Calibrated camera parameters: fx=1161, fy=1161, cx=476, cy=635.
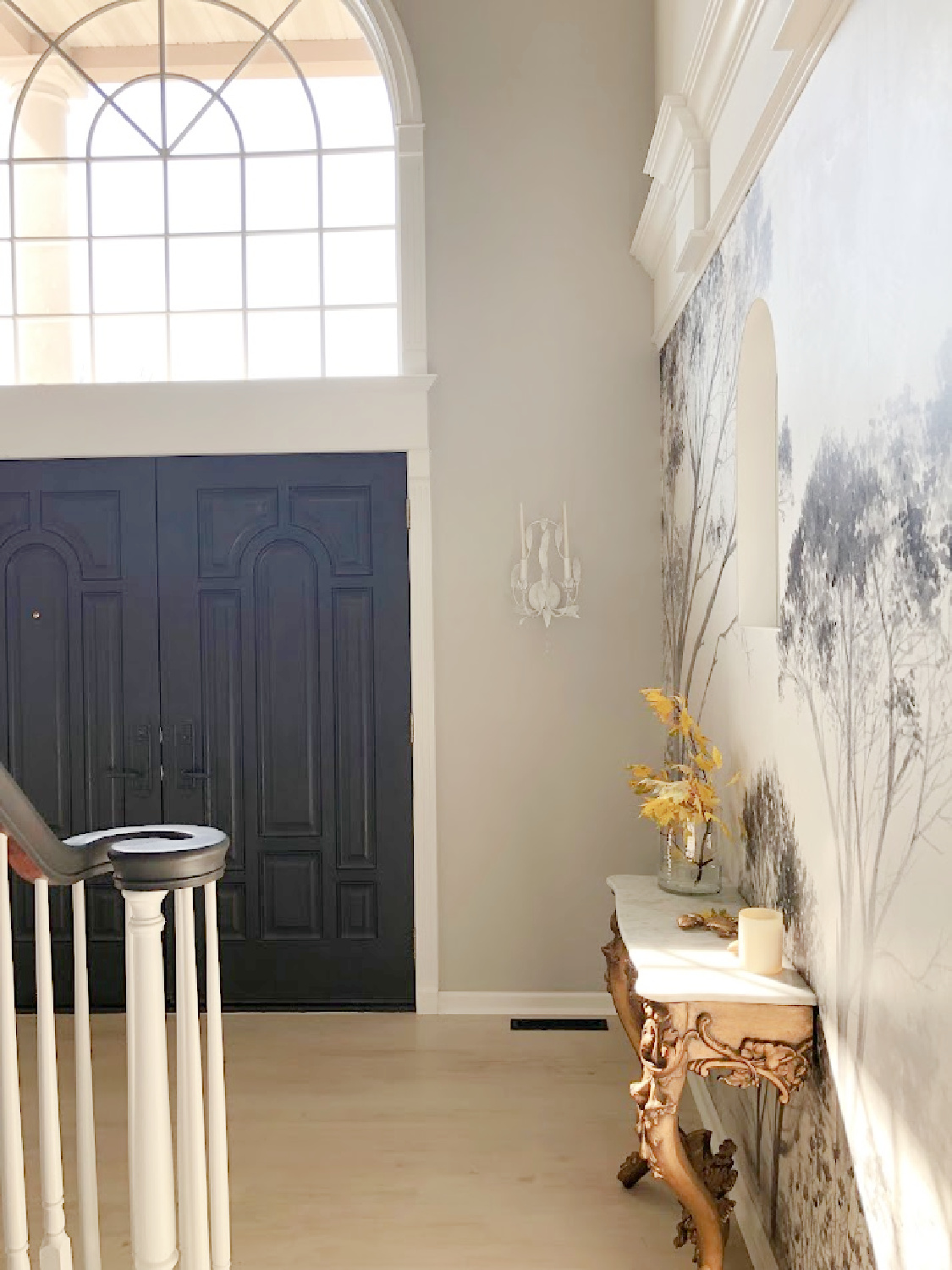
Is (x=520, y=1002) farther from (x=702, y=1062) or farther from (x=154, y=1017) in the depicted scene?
(x=154, y=1017)

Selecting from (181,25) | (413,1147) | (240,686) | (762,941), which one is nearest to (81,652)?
(240,686)

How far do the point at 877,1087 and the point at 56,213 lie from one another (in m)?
4.25

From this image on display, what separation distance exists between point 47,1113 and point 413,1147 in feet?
5.72

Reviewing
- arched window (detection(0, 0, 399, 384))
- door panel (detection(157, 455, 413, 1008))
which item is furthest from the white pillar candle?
arched window (detection(0, 0, 399, 384))

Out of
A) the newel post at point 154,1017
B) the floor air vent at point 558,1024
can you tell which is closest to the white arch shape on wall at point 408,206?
the floor air vent at point 558,1024

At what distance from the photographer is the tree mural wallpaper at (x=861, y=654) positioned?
1541 millimetres

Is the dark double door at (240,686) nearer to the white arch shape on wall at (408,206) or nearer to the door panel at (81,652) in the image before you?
the door panel at (81,652)

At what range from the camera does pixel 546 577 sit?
14.3 feet

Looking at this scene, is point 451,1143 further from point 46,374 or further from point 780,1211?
point 46,374

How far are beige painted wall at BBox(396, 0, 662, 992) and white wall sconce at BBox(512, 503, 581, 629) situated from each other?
5cm

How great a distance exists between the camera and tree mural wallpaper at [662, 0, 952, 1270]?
154 cm

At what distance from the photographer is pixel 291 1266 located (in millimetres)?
2688

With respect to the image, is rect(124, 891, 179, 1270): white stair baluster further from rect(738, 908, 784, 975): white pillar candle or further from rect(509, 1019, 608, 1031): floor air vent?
rect(509, 1019, 608, 1031): floor air vent

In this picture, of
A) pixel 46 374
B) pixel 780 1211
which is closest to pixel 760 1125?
pixel 780 1211
